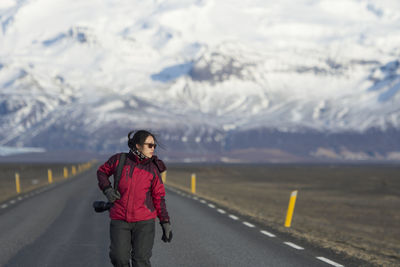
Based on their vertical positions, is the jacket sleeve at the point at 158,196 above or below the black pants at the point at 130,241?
above

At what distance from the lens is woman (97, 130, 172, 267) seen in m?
6.83

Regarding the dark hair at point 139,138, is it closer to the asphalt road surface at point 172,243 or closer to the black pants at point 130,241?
the black pants at point 130,241

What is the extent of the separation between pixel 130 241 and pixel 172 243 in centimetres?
614

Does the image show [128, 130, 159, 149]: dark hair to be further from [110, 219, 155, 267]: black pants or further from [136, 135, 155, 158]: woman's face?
[110, 219, 155, 267]: black pants

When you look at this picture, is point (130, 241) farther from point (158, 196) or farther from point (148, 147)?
point (148, 147)

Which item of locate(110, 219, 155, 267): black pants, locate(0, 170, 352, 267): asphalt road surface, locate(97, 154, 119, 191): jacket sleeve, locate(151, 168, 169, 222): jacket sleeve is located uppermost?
locate(97, 154, 119, 191): jacket sleeve

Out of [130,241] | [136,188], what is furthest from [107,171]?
[130,241]

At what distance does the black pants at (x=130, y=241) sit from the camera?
22.4ft

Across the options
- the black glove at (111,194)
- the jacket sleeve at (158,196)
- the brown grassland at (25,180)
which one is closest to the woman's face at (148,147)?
the jacket sleeve at (158,196)

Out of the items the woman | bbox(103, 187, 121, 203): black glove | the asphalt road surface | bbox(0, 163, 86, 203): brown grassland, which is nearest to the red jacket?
the woman

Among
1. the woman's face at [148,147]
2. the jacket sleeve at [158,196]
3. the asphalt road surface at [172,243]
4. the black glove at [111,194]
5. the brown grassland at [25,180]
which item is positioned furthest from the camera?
the brown grassland at [25,180]

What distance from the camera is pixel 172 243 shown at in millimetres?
13008

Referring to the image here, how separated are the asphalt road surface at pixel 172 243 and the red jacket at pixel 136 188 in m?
3.60

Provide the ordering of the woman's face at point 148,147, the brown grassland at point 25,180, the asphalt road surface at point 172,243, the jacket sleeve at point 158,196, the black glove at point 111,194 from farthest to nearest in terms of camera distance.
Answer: the brown grassland at point 25,180
the asphalt road surface at point 172,243
the jacket sleeve at point 158,196
the woman's face at point 148,147
the black glove at point 111,194
